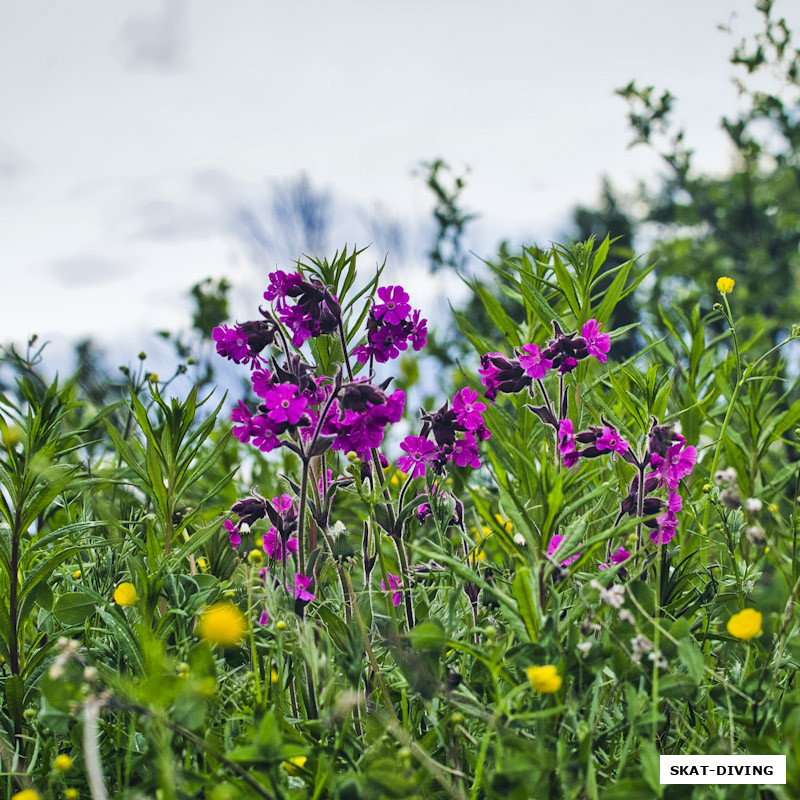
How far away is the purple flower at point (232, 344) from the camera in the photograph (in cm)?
150

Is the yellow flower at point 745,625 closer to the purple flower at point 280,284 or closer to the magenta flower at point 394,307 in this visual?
the magenta flower at point 394,307

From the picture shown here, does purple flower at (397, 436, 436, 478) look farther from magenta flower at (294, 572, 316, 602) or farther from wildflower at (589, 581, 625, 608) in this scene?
wildflower at (589, 581, 625, 608)

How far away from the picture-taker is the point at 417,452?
1544mm

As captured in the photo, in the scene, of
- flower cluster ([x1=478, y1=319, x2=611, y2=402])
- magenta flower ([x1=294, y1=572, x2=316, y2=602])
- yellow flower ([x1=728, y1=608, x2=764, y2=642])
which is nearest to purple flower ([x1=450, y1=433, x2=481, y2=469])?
Result: flower cluster ([x1=478, y1=319, x2=611, y2=402])

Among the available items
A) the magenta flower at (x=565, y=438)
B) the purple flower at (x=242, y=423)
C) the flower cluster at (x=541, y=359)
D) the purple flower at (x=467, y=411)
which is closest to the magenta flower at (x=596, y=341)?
the flower cluster at (x=541, y=359)

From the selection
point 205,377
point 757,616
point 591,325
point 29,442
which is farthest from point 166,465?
point 205,377

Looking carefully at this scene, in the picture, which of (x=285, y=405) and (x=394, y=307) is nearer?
(x=285, y=405)

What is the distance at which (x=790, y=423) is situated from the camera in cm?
183

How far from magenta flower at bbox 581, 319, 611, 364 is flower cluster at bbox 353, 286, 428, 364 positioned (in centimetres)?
36

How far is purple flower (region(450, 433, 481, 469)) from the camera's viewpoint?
1.55 metres

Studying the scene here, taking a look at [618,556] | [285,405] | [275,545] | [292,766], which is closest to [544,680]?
[292,766]

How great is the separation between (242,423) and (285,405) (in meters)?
0.11

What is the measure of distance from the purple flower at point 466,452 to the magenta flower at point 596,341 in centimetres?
33

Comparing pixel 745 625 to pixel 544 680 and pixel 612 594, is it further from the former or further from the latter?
pixel 544 680
